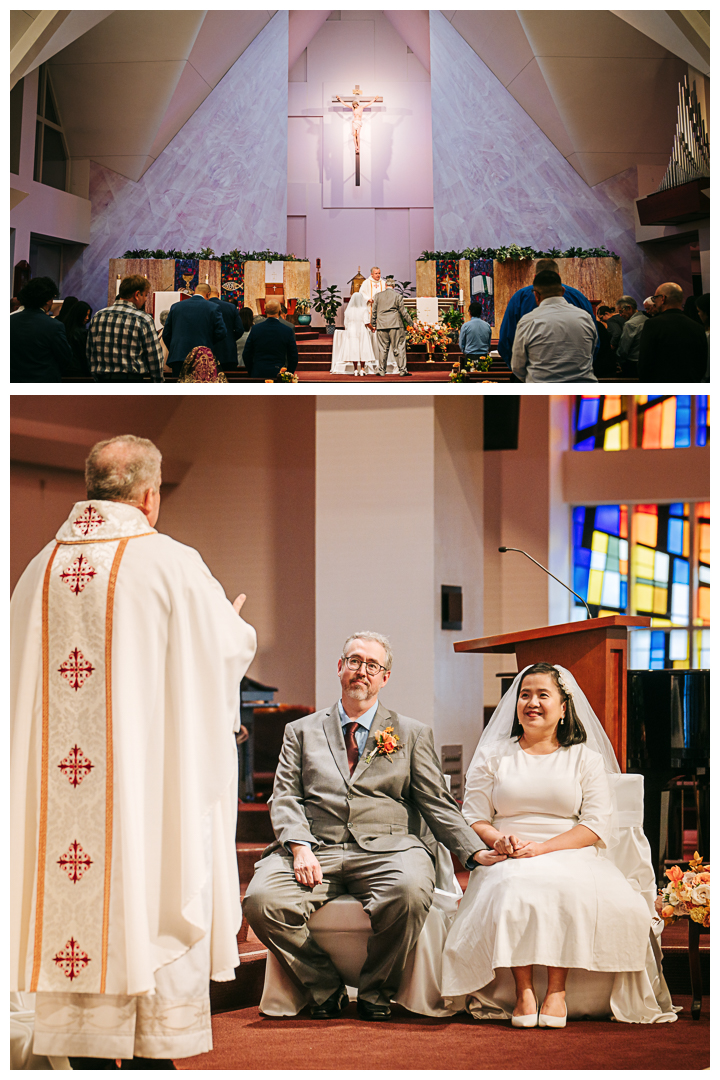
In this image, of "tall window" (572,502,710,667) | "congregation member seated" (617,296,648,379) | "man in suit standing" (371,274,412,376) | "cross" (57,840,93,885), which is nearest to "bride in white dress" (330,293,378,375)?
"man in suit standing" (371,274,412,376)

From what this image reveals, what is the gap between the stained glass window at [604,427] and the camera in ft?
39.0

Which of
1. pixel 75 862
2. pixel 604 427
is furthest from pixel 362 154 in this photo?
pixel 75 862

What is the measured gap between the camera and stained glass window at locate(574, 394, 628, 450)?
11891mm

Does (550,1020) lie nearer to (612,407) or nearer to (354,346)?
(354,346)

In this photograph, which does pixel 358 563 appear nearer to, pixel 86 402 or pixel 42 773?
pixel 86 402

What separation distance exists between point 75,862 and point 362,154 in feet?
36.1

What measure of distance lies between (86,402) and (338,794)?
5108 millimetres

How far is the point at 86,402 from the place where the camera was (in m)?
8.45

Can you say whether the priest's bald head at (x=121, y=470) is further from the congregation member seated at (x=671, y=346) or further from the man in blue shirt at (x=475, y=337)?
the man in blue shirt at (x=475, y=337)

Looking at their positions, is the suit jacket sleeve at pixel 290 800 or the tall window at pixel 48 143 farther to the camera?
the tall window at pixel 48 143

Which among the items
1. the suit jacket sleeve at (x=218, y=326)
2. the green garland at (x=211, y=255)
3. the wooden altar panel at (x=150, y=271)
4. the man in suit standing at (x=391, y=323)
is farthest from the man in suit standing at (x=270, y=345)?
the green garland at (x=211, y=255)

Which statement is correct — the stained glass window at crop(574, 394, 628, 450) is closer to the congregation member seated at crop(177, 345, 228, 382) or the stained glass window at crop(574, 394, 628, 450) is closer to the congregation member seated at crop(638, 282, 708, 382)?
the congregation member seated at crop(638, 282, 708, 382)

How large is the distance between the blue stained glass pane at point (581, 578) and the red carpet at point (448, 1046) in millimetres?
7865

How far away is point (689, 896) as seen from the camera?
4047 millimetres
